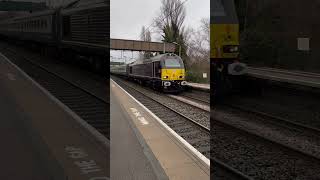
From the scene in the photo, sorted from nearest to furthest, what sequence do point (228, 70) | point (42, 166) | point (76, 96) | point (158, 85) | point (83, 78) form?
point (158, 85) → point (42, 166) → point (228, 70) → point (76, 96) → point (83, 78)

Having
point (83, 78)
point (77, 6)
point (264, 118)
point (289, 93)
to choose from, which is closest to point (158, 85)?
point (264, 118)

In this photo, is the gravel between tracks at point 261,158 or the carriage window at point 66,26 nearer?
the gravel between tracks at point 261,158

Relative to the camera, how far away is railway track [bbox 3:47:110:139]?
34.8 ft

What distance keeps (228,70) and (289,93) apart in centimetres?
671

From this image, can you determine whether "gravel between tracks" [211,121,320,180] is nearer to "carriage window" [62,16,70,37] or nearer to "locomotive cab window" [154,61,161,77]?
"locomotive cab window" [154,61,161,77]

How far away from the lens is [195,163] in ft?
18.7

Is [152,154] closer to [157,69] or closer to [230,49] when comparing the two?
[157,69]

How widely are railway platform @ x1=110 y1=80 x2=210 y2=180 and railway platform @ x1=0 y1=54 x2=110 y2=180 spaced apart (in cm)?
48

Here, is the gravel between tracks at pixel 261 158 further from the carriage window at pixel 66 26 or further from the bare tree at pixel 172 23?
the carriage window at pixel 66 26

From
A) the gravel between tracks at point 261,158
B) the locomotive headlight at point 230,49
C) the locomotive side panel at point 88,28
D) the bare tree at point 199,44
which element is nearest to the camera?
the bare tree at point 199,44

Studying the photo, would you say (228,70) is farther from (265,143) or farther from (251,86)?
(251,86)

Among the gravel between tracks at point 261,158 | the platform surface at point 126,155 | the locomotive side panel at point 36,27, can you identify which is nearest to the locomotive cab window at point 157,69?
the platform surface at point 126,155

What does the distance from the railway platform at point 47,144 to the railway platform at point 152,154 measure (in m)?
0.48

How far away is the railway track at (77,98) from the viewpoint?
10.6m
